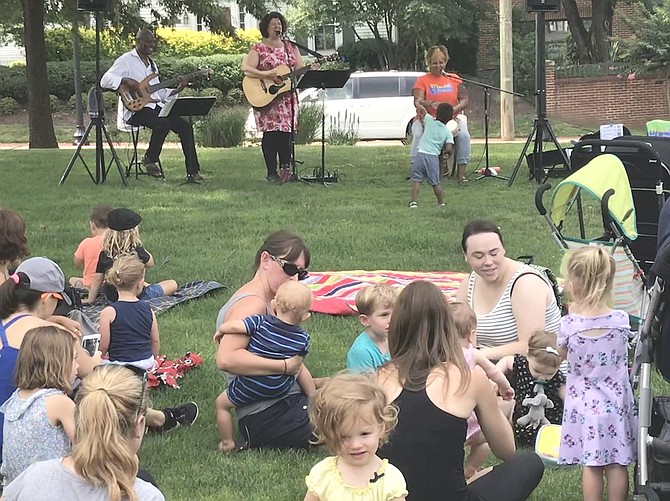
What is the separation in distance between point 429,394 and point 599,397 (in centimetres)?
91

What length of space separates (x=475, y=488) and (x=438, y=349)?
0.58 metres

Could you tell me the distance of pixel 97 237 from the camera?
6664 millimetres

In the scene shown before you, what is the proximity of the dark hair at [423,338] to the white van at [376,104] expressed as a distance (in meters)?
18.3

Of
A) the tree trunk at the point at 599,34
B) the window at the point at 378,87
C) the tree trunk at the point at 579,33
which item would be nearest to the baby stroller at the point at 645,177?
the window at the point at 378,87

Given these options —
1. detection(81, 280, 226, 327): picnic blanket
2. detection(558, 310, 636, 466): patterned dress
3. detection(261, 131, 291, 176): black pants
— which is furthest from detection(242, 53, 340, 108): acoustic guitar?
detection(558, 310, 636, 466): patterned dress

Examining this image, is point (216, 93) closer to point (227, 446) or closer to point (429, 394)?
point (227, 446)

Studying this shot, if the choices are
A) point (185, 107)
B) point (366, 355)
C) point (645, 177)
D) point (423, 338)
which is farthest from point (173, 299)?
point (185, 107)

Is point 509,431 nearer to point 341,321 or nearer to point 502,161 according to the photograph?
point 341,321

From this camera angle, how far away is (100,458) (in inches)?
102

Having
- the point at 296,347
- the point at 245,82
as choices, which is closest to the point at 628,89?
the point at 245,82

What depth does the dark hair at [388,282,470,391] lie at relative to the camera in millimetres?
3020

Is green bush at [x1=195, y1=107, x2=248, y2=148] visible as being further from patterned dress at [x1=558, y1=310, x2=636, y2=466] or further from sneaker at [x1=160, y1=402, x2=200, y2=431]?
patterned dress at [x1=558, y1=310, x2=636, y2=466]

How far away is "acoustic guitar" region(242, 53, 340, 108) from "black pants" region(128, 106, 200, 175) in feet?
3.12

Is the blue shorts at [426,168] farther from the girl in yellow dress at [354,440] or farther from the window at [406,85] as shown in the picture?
the window at [406,85]
